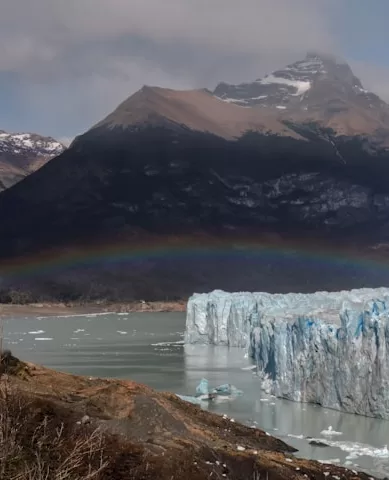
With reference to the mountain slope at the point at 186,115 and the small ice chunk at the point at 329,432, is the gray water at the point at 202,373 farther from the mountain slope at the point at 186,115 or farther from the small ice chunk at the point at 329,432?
the mountain slope at the point at 186,115

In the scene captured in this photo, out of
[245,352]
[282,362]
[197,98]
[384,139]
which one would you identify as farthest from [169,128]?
[282,362]

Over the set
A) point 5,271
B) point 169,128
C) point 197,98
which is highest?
point 197,98

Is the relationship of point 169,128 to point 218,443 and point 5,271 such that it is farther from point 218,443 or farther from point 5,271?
point 218,443

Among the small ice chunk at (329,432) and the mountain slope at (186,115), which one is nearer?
the small ice chunk at (329,432)

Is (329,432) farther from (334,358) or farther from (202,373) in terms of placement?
(202,373)

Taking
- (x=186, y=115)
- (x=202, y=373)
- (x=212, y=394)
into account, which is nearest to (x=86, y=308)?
(x=202, y=373)

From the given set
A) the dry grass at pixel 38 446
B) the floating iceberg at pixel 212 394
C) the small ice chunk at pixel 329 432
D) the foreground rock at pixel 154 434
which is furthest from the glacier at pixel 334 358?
the dry grass at pixel 38 446
